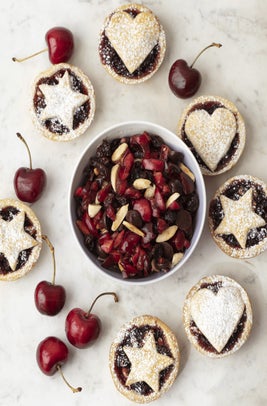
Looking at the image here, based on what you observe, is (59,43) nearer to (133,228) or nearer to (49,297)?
(133,228)

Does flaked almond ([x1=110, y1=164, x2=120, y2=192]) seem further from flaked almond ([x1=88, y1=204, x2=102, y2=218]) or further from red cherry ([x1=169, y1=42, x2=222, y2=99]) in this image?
red cherry ([x1=169, y1=42, x2=222, y2=99])

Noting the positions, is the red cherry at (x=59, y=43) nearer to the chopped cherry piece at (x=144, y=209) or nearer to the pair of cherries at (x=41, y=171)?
the pair of cherries at (x=41, y=171)

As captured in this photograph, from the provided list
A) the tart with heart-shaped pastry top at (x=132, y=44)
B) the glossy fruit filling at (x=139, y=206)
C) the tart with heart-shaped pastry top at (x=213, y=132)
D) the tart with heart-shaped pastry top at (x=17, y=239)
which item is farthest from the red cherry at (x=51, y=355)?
the tart with heart-shaped pastry top at (x=132, y=44)

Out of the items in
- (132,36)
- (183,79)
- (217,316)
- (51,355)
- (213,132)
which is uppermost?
(132,36)

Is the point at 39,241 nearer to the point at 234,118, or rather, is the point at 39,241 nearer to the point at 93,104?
the point at 93,104

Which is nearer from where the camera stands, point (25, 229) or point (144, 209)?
point (144, 209)

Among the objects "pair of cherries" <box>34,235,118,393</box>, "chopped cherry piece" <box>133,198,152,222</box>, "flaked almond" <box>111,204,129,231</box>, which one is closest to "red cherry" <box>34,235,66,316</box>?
"pair of cherries" <box>34,235,118,393</box>

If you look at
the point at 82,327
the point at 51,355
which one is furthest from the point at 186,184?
the point at 51,355

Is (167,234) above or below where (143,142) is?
below

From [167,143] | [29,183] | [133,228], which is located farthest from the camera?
[29,183]
